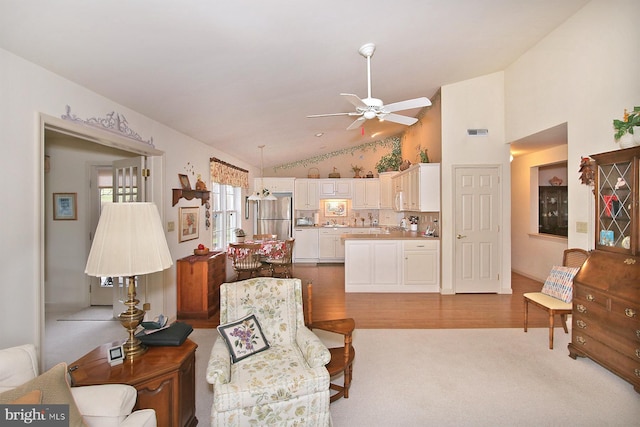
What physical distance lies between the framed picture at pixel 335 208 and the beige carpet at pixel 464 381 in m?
5.29

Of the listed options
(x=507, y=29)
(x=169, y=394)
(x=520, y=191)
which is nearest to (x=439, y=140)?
(x=507, y=29)

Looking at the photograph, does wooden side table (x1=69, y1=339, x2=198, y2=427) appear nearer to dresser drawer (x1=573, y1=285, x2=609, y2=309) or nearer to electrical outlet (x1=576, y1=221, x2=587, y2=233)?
dresser drawer (x1=573, y1=285, x2=609, y2=309)

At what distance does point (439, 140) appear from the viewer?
17.7 feet

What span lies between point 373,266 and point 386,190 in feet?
10.1

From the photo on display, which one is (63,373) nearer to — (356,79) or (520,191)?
(356,79)

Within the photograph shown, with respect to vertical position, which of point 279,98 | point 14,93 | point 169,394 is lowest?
point 169,394

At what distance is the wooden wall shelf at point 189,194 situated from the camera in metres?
3.98

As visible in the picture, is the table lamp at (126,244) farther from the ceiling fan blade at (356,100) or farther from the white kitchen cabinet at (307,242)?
the white kitchen cabinet at (307,242)

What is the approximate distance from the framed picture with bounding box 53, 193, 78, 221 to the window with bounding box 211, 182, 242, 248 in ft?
6.45

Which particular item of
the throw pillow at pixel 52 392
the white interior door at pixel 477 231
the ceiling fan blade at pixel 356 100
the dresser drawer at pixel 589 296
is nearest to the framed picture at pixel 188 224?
the ceiling fan blade at pixel 356 100

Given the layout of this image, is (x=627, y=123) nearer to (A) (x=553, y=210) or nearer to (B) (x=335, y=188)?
(A) (x=553, y=210)

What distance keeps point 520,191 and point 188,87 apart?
21.2 ft

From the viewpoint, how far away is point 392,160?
26.3ft

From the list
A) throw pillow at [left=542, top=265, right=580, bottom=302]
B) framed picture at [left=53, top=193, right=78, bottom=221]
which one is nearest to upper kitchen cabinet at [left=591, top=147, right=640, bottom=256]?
throw pillow at [left=542, top=265, right=580, bottom=302]
